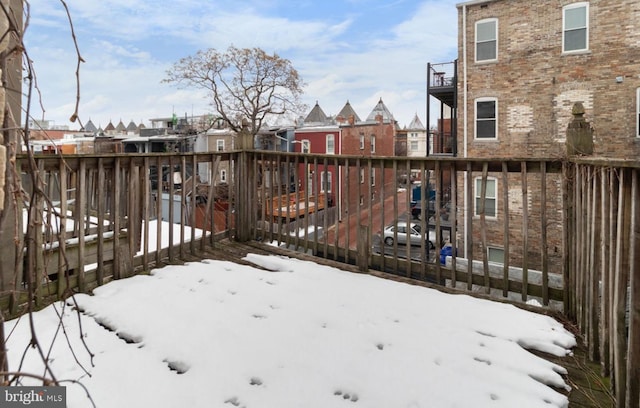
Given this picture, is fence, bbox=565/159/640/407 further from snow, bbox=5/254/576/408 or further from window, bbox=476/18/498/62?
window, bbox=476/18/498/62

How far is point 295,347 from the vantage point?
2.22 meters

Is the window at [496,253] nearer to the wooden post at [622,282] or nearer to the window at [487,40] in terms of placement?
the window at [487,40]

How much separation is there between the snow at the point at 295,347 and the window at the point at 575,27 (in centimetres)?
1131

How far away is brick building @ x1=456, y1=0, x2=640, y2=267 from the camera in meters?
10.6

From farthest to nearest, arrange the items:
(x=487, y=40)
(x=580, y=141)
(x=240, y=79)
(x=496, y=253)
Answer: (x=240, y=79), (x=487, y=40), (x=496, y=253), (x=580, y=141)

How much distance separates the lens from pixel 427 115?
1442 cm

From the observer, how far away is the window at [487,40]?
12.1m

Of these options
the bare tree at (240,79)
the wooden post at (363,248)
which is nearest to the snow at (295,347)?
the wooden post at (363,248)

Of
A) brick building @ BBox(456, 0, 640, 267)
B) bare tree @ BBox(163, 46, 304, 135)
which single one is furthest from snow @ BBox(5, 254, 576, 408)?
bare tree @ BBox(163, 46, 304, 135)

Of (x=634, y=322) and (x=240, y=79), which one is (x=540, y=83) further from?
(x=240, y=79)

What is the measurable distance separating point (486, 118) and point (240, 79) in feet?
42.8

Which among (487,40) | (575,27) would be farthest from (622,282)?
(487,40)

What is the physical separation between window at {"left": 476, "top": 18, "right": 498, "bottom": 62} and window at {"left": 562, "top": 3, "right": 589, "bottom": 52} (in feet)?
5.82

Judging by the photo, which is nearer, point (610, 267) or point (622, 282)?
point (622, 282)
